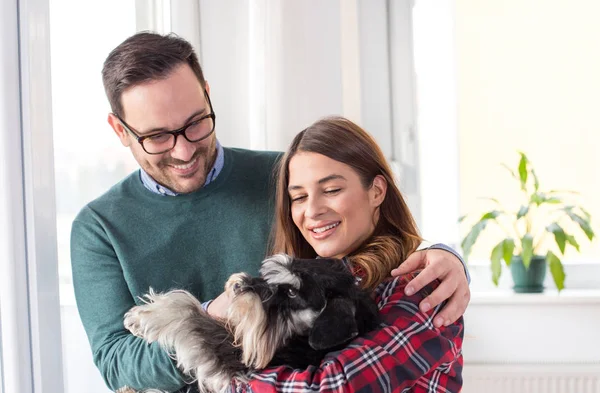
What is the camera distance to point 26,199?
120 cm

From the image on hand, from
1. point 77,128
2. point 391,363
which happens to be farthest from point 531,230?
point 77,128

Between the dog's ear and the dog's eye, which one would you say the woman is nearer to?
the dog's ear

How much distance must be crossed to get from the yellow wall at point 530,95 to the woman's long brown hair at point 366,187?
1.60m

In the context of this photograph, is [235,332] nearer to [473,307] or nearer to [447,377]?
[447,377]

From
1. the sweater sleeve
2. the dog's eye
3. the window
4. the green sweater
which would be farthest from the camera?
the window

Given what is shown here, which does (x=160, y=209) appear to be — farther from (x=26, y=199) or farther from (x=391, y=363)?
(x=391, y=363)

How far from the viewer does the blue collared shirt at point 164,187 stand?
1.84 meters

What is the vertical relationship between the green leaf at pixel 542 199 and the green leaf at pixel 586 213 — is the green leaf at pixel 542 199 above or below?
above

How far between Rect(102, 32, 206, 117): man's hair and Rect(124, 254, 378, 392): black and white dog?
656mm

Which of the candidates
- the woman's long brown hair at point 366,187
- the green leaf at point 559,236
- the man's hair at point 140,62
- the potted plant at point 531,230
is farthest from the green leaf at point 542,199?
the man's hair at point 140,62

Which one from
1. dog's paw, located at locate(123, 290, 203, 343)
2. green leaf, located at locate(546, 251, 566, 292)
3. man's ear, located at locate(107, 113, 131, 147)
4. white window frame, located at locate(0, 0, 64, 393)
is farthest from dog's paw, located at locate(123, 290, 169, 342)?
green leaf, located at locate(546, 251, 566, 292)

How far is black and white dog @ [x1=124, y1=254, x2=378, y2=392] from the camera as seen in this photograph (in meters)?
1.25

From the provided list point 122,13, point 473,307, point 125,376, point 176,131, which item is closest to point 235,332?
point 125,376

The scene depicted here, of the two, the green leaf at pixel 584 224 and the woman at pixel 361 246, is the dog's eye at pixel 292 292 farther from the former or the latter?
the green leaf at pixel 584 224
